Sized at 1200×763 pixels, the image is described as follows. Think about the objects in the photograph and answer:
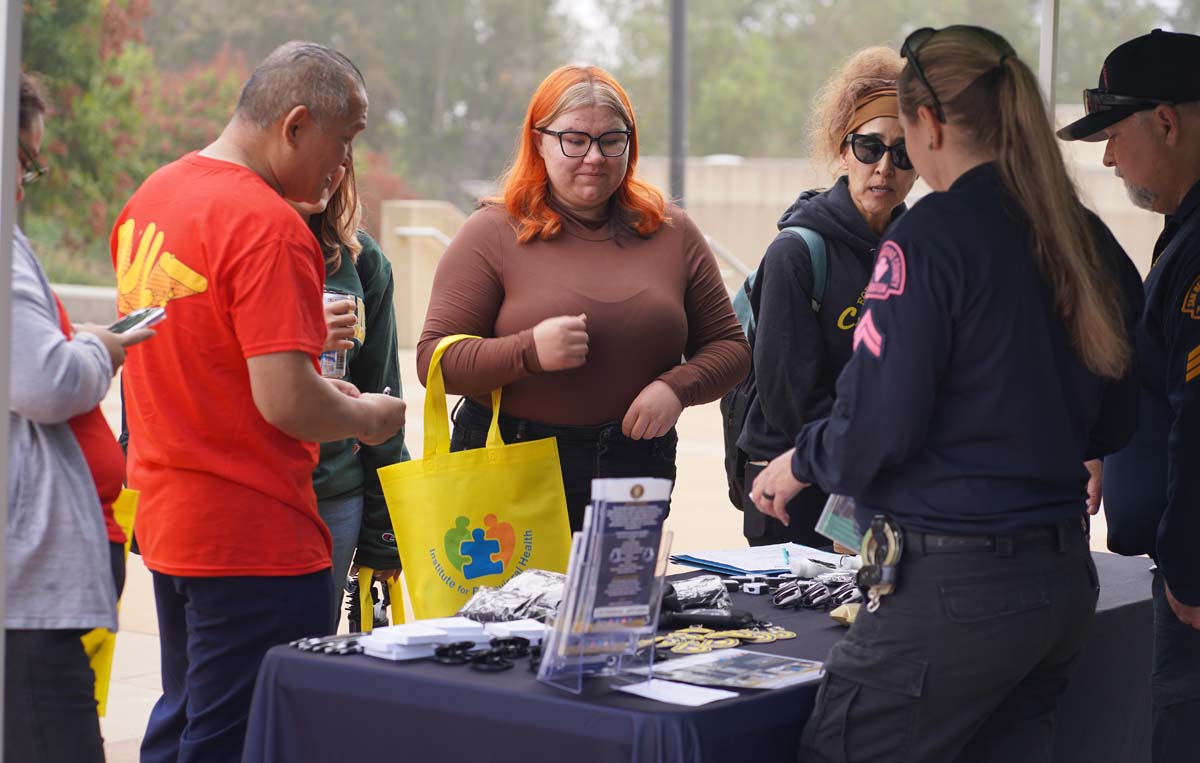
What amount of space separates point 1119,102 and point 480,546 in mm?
1649

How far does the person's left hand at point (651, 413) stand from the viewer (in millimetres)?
3248

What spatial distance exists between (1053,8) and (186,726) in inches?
115

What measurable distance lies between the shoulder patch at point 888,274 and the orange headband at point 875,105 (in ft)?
4.43

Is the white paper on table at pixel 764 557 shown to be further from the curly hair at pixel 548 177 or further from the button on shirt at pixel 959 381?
the button on shirt at pixel 959 381

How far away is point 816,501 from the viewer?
3607 millimetres

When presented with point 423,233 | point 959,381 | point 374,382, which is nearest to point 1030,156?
point 959,381

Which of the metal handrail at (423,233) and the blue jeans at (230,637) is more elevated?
the metal handrail at (423,233)

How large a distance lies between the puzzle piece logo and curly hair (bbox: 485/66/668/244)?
0.68 meters

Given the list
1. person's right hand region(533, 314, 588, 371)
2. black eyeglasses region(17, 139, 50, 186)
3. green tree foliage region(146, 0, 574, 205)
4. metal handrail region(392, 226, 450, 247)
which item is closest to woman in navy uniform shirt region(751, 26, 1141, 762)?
person's right hand region(533, 314, 588, 371)

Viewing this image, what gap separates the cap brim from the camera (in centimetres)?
313

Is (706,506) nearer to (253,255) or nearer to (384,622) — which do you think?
(384,622)

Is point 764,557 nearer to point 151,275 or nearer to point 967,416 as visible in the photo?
point 967,416

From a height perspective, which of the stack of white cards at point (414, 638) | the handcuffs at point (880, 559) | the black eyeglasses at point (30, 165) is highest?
the black eyeglasses at point (30, 165)

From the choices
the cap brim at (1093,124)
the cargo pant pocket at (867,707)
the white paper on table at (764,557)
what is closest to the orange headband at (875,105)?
the cap brim at (1093,124)
